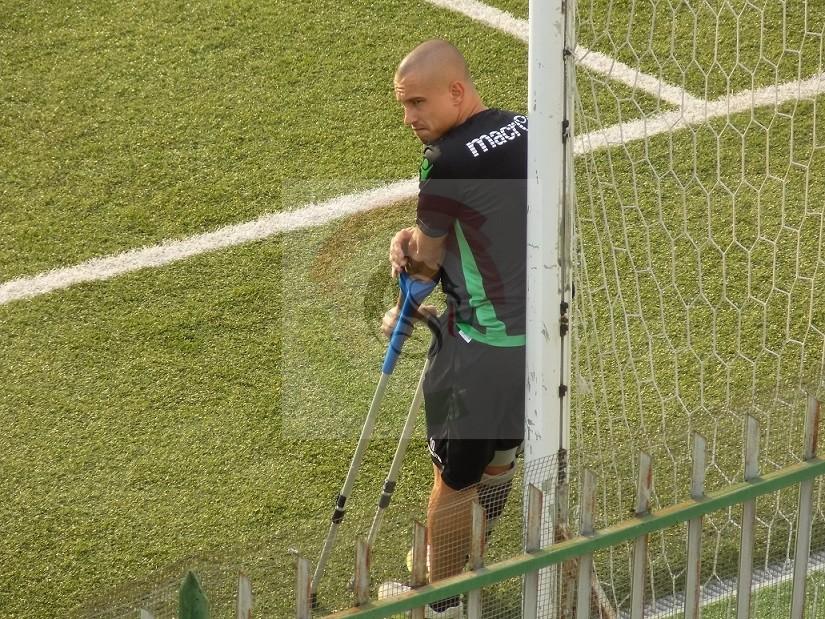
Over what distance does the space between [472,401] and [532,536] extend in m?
1.33

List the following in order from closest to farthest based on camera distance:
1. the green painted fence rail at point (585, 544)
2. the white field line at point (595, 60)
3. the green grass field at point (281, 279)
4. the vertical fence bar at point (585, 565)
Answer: the green painted fence rail at point (585, 544) → the vertical fence bar at point (585, 565) → the green grass field at point (281, 279) → the white field line at point (595, 60)

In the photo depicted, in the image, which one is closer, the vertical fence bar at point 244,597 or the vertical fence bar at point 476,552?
the vertical fence bar at point 244,597

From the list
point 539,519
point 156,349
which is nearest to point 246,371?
point 156,349

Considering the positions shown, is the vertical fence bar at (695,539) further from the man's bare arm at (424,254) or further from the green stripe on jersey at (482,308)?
the man's bare arm at (424,254)

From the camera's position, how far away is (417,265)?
4.61 metres

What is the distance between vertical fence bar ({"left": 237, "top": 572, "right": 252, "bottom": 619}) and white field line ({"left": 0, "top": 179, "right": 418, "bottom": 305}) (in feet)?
13.3

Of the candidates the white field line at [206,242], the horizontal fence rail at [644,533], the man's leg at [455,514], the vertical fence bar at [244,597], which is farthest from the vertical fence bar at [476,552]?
the white field line at [206,242]

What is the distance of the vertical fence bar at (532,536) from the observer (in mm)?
3369

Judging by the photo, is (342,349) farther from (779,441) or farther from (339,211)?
(779,441)

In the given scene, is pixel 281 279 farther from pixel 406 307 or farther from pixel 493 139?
pixel 493 139

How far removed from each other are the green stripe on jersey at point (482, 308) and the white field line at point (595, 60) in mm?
3236

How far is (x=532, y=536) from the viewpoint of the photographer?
11.2ft

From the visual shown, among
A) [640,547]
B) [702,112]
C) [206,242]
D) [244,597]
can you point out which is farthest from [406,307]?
[702,112]

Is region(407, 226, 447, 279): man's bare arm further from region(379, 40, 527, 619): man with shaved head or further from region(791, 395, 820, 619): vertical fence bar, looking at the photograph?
region(791, 395, 820, 619): vertical fence bar
